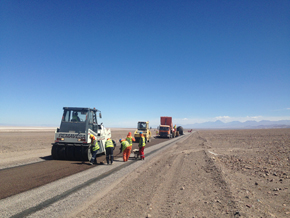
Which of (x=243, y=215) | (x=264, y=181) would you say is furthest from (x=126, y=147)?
(x=243, y=215)

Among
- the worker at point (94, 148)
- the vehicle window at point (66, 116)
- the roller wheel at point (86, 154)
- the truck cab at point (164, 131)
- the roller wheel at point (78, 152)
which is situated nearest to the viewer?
the worker at point (94, 148)

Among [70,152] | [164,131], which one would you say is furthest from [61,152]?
[164,131]

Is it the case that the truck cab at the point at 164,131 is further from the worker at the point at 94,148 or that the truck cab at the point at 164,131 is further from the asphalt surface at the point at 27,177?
the asphalt surface at the point at 27,177

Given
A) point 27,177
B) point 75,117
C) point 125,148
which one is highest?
point 75,117

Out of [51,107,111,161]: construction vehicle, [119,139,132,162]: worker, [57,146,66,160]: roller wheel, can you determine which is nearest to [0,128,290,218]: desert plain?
[119,139,132,162]: worker

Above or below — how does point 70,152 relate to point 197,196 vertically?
above

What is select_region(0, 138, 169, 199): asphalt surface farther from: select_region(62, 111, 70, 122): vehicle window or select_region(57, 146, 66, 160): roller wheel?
select_region(62, 111, 70, 122): vehicle window

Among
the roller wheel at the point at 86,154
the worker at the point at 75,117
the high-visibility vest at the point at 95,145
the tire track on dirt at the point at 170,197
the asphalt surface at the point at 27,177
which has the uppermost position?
the worker at the point at 75,117

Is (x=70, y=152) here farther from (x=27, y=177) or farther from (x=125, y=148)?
(x=27, y=177)

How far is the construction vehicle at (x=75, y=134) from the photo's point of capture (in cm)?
1229

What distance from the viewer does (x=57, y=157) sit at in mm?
12508

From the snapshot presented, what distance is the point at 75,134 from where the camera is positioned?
1242cm

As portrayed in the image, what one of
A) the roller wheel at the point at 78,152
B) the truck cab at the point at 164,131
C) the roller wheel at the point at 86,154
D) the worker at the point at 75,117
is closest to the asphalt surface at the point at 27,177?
the roller wheel at the point at 86,154

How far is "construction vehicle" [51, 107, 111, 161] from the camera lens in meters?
12.3
